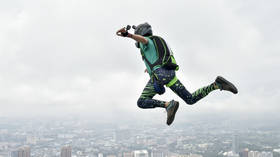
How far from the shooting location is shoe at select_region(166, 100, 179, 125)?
17.0ft

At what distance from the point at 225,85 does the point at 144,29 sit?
1.99 metres

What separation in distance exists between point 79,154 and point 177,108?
12834 cm

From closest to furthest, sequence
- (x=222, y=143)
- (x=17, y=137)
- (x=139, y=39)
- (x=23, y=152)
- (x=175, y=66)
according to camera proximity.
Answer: (x=139, y=39) → (x=175, y=66) → (x=23, y=152) → (x=222, y=143) → (x=17, y=137)

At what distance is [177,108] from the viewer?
530cm

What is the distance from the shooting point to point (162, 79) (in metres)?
5.47

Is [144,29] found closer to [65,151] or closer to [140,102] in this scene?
[140,102]

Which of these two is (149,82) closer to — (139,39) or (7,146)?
(139,39)

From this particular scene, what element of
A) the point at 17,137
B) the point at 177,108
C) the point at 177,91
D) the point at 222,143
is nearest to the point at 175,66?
the point at 177,91

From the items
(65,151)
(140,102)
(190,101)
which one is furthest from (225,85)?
(65,151)

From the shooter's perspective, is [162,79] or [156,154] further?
[156,154]

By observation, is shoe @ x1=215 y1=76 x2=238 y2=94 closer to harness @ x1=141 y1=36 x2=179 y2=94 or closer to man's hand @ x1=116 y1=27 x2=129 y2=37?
harness @ x1=141 y1=36 x2=179 y2=94

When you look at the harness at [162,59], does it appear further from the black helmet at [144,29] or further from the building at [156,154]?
the building at [156,154]

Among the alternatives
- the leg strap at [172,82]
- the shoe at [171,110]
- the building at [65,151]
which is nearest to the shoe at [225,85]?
the leg strap at [172,82]

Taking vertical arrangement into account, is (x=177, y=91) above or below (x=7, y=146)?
above
